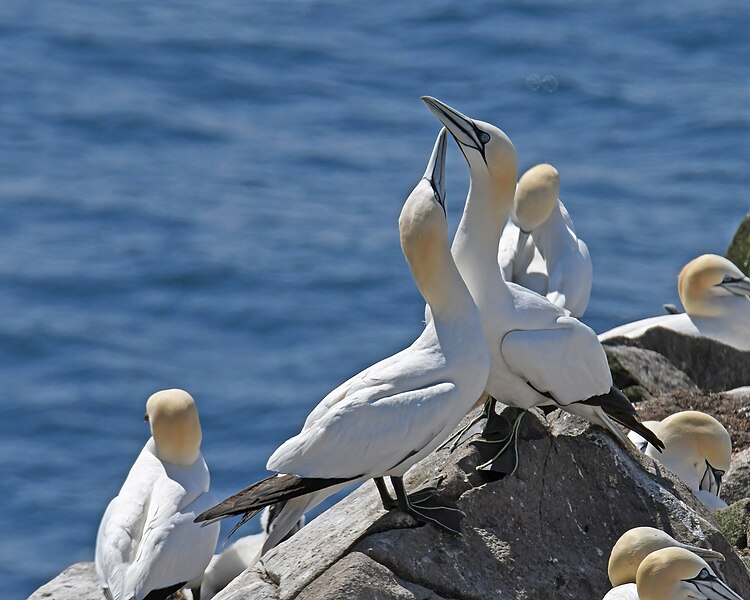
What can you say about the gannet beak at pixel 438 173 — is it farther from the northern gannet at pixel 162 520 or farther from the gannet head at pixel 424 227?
the northern gannet at pixel 162 520

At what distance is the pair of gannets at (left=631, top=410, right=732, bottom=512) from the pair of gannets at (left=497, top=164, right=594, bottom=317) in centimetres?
101

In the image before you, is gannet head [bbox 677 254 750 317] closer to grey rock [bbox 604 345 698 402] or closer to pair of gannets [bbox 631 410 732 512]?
grey rock [bbox 604 345 698 402]

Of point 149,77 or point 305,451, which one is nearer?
point 305,451

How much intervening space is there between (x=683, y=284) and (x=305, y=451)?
5571 mm

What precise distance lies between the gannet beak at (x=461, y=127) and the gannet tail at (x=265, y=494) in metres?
1.49

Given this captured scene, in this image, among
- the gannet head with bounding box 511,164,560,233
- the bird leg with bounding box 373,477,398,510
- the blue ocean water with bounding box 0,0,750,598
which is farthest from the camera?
the blue ocean water with bounding box 0,0,750,598

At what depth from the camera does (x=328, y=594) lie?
502 centimetres

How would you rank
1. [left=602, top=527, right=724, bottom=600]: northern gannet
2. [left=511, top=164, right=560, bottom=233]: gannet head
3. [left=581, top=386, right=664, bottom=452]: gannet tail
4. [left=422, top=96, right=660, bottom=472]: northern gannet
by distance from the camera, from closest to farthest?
[left=602, top=527, right=724, bottom=600]: northern gannet < [left=422, top=96, right=660, bottom=472]: northern gannet < [left=581, top=386, right=664, bottom=452]: gannet tail < [left=511, top=164, right=560, bottom=233]: gannet head

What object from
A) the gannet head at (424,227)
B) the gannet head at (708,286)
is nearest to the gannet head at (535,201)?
the gannet head at (708,286)

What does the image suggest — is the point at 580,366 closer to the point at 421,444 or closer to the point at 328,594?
the point at 421,444

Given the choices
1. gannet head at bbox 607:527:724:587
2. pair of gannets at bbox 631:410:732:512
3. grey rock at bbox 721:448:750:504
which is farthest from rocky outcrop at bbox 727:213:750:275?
gannet head at bbox 607:527:724:587

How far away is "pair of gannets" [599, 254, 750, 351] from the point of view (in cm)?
996

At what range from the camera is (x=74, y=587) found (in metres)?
7.40

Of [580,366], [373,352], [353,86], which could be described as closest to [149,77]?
[353,86]
